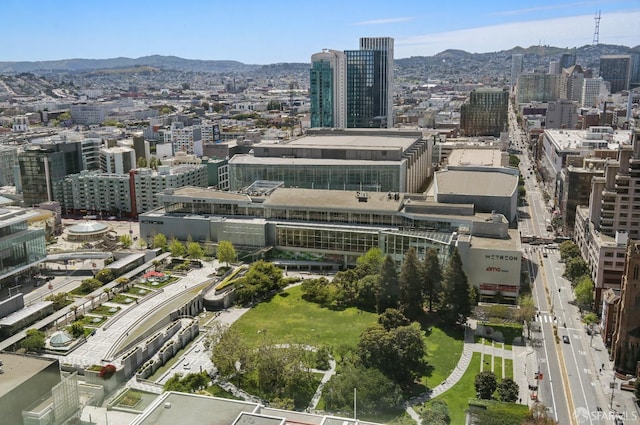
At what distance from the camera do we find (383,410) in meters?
18.9

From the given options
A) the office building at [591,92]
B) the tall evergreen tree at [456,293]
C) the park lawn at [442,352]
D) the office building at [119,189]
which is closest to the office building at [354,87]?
the office building at [119,189]

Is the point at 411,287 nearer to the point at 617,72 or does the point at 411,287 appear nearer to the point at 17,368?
the point at 17,368

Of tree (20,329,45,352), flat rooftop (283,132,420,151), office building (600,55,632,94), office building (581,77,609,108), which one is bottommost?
tree (20,329,45,352)

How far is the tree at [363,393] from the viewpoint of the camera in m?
18.7

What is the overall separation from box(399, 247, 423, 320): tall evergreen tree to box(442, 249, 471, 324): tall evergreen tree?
1.16 meters

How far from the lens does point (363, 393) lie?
61.2 feet

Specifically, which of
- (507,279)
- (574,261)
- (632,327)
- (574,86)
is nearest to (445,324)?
(507,279)

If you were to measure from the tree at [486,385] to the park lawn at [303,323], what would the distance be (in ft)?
Result: 17.8

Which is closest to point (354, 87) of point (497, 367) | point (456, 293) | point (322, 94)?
point (322, 94)

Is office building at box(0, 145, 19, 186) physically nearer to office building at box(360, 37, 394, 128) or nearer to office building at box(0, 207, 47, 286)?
office building at box(0, 207, 47, 286)

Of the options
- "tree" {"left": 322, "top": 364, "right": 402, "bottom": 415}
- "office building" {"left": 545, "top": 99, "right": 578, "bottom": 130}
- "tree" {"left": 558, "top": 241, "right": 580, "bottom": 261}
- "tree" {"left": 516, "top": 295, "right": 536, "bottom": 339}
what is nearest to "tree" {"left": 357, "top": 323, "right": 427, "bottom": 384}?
"tree" {"left": 322, "top": 364, "right": 402, "bottom": 415}

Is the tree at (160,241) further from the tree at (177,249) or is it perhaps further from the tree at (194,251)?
the tree at (194,251)

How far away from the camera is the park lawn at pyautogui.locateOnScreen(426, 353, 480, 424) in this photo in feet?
63.5

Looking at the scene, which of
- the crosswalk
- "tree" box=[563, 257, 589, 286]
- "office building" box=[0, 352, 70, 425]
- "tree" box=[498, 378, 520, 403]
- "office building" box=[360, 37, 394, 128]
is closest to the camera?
"office building" box=[0, 352, 70, 425]
